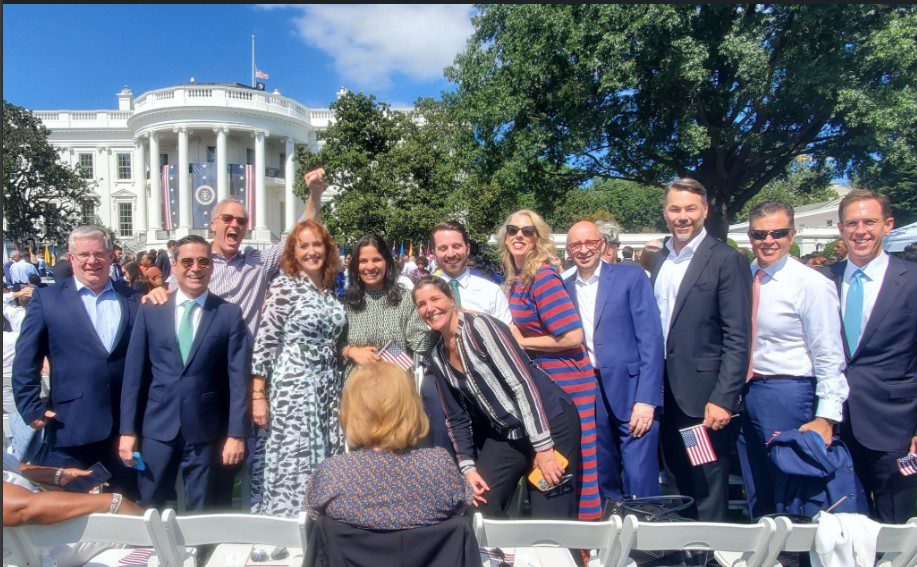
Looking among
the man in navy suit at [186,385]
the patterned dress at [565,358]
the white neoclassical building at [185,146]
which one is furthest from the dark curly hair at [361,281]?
the white neoclassical building at [185,146]

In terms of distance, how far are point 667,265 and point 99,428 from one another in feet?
11.2

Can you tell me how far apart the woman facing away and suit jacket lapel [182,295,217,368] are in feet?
4.08

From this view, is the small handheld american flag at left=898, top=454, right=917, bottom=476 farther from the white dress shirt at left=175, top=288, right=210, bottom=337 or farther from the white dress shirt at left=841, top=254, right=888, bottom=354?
the white dress shirt at left=175, top=288, right=210, bottom=337

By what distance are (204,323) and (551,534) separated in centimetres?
216

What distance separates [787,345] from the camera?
336 centimetres

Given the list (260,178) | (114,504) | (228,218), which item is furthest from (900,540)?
(260,178)

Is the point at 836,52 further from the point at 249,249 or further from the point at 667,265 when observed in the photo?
the point at 249,249

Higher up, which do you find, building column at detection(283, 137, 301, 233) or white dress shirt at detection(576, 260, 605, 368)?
building column at detection(283, 137, 301, 233)

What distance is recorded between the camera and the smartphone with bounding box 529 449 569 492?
116 inches

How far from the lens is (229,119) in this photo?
50.1 meters

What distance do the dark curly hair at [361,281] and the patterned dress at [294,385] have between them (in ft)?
0.88

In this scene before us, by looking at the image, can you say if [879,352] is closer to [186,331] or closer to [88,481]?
[186,331]

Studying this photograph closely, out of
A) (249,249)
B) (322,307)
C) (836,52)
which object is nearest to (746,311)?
(322,307)

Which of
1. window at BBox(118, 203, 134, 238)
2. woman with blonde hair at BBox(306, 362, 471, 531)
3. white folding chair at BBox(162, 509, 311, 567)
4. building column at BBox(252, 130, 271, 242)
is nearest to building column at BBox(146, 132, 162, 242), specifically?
window at BBox(118, 203, 134, 238)
